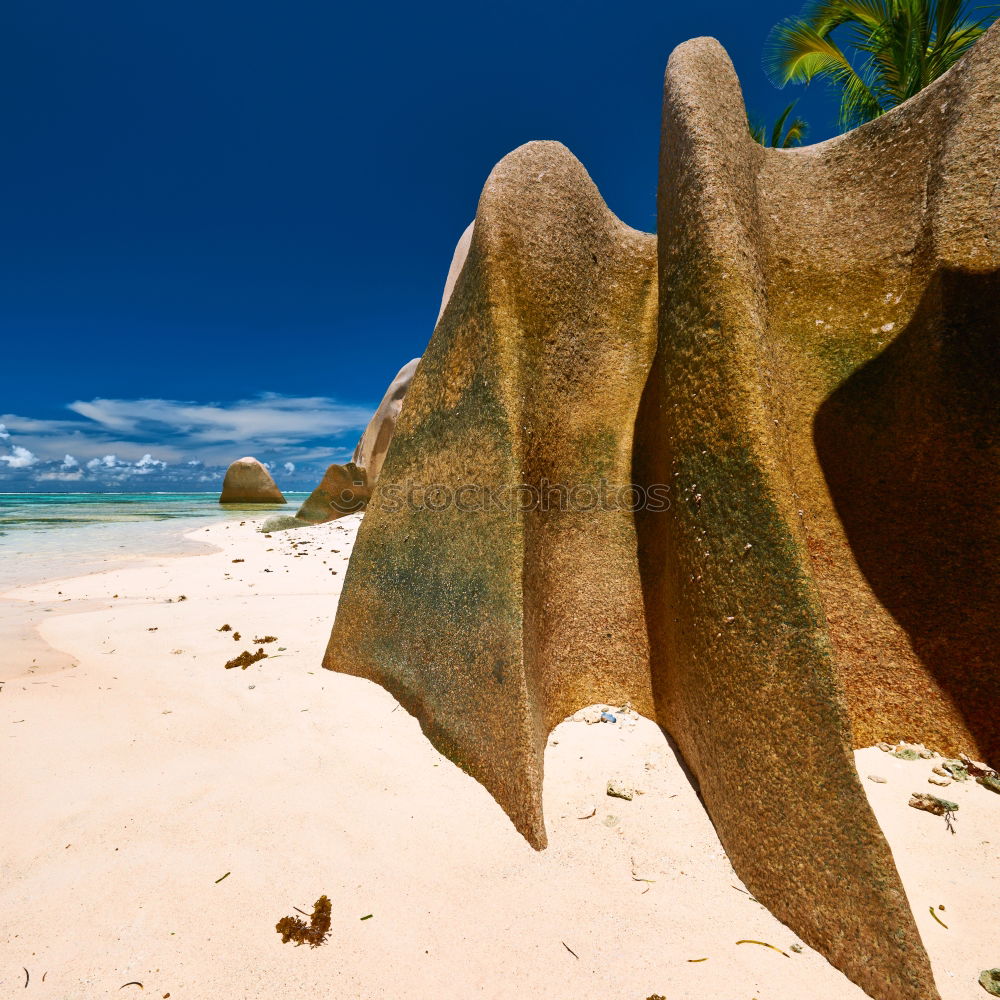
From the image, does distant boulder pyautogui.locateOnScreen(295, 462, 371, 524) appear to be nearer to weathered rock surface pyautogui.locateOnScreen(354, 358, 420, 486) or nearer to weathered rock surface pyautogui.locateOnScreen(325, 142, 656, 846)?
weathered rock surface pyautogui.locateOnScreen(354, 358, 420, 486)

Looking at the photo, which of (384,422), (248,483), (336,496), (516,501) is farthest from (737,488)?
(248,483)

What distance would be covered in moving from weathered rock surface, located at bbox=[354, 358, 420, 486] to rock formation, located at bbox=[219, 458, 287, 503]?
18456mm

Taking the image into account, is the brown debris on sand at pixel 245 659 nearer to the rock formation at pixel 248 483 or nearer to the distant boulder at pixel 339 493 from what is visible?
the distant boulder at pixel 339 493

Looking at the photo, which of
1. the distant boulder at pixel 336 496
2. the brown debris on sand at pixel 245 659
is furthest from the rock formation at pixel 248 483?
the brown debris on sand at pixel 245 659

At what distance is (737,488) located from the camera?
2084 millimetres

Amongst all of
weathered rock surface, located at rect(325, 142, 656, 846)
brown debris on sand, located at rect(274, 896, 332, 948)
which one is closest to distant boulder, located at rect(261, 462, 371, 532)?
weathered rock surface, located at rect(325, 142, 656, 846)

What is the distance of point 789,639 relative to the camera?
6.16 feet

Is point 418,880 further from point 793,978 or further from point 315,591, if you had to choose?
point 315,591

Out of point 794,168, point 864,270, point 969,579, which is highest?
point 794,168

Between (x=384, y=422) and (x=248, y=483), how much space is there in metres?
20.9

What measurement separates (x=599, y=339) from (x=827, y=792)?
2.75 meters

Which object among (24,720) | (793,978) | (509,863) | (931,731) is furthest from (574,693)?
(24,720)

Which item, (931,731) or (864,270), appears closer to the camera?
(931,731)

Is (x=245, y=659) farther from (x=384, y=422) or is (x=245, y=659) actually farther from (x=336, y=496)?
(x=336, y=496)
